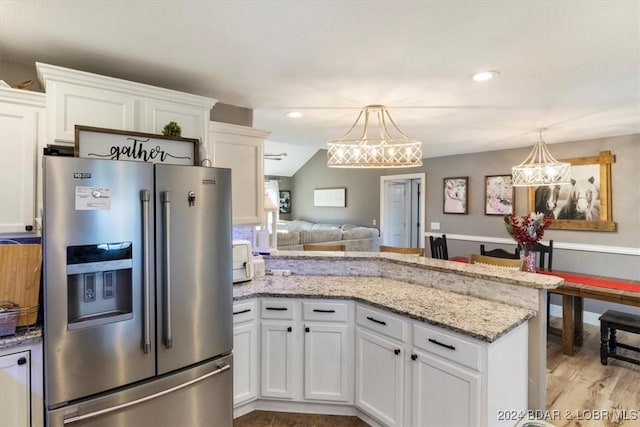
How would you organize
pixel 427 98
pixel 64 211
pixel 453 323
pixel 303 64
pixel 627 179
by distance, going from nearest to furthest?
pixel 64 211
pixel 453 323
pixel 303 64
pixel 427 98
pixel 627 179

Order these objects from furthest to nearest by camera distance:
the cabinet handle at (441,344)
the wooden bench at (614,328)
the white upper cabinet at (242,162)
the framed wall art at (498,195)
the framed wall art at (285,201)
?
the framed wall art at (285,201) < the framed wall art at (498,195) < the wooden bench at (614,328) < the white upper cabinet at (242,162) < the cabinet handle at (441,344)

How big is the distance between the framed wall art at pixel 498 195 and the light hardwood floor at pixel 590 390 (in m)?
2.26

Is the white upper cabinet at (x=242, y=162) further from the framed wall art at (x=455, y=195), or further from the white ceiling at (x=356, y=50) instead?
the framed wall art at (x=455, y=195)

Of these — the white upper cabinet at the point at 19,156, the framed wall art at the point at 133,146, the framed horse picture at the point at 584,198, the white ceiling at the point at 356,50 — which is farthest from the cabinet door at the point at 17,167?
the framed horse picture at the point at 584,198

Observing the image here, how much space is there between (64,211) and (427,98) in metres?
2.70

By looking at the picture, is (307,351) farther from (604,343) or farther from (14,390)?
(604,343)

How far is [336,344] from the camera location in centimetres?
247

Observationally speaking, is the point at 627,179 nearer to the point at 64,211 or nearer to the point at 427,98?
the point at 427,98

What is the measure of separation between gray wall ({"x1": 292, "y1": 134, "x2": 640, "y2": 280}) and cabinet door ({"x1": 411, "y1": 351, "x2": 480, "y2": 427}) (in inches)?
155

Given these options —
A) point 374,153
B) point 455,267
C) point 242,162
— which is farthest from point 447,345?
point 242,162

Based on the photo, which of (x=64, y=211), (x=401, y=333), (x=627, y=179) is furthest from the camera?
(x=627, y=179)

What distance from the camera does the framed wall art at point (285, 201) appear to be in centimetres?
1007

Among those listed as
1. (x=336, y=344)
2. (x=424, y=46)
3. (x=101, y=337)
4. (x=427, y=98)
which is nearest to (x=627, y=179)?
(x=427, y=98)

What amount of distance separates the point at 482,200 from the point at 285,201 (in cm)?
570
